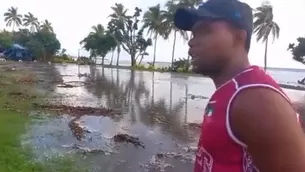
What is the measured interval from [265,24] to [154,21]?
17359mm

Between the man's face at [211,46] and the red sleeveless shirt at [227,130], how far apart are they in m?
0.16

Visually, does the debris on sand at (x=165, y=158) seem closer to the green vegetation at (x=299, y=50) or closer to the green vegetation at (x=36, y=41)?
the green vegetation at (x=299, y=50)

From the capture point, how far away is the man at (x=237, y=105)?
1.15 meters

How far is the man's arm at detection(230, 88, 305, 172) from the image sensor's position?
1.13 m

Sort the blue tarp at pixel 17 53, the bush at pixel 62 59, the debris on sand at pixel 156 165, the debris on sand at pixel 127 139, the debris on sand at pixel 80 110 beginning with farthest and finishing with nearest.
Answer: the bush at pixel 62 59, the blue tarp at pixel 17 53, the debris on sand at pixel 80 110, the debris on sand at pixel 127 139, the debris on sand at pixel 156 165

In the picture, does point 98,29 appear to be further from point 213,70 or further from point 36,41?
point 213,70

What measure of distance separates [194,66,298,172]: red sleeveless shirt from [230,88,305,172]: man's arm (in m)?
0.05

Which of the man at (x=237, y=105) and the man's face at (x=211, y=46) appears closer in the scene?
the man at (x=237, y=105)

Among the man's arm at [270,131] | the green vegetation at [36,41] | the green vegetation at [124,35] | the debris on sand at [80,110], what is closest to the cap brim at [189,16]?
the man's arm at [270,131]

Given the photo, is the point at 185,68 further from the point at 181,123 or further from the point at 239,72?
the point at 239,72

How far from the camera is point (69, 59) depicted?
7056 cm

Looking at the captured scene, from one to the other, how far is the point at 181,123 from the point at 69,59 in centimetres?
6242

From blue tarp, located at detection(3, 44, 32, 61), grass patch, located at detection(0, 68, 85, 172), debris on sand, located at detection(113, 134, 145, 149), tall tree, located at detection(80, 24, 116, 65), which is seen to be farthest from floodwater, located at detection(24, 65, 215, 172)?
blue tarp, located at detection(3, 44, 32, 61)

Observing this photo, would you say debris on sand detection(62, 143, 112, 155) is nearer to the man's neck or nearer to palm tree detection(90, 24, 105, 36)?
the man's neck
